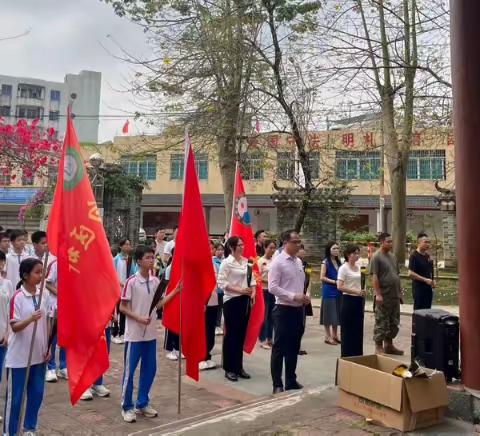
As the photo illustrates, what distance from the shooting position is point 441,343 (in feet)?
13.8

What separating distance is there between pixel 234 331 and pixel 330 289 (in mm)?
2584

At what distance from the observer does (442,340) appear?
420cm

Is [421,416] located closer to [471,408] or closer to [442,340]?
[471,408]

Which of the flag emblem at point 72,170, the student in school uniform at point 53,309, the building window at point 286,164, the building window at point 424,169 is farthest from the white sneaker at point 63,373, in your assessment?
the building window at point 424,169

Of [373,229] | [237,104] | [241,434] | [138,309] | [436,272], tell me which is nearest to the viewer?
[241,434]

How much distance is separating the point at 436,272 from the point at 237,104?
9648 mm

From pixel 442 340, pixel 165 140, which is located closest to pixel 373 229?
pixel 165 140

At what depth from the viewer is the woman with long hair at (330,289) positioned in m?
7.81

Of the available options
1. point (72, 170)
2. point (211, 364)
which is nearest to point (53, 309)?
point (72, 170)

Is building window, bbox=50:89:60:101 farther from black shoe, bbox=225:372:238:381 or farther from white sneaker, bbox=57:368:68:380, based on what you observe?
black shoe, bbox=225:372:238:381

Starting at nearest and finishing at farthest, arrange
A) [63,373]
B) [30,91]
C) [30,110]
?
1. [63,373]
2. [30,91]
3. [30,110]

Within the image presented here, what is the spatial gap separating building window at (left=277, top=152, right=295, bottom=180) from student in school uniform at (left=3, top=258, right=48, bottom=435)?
10265 mm

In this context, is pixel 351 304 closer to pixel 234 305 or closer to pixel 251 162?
pixel 234 305

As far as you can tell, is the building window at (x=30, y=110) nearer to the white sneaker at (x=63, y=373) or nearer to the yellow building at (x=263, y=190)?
the yellow building at (x=263, y=190)
